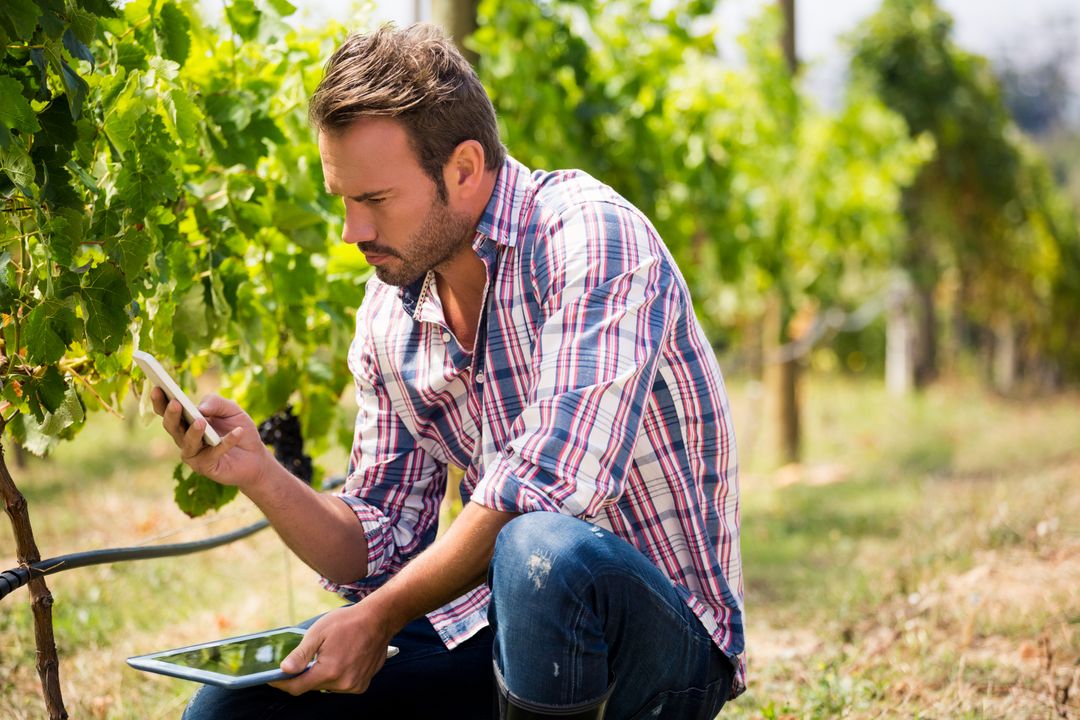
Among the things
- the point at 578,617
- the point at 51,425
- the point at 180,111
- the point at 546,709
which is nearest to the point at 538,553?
the point at 578,617

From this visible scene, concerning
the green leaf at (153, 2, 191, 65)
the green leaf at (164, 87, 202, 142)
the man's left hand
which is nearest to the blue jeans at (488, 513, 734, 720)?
the man's left hand

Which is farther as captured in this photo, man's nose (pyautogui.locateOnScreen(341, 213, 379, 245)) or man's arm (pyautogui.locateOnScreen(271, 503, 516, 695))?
man's nose (pyautogui.locateOnScreen(341, 213, 379, 245))

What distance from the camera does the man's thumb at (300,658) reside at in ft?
5.71

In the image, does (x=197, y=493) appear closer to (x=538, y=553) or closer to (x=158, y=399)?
(x=158, y=399)

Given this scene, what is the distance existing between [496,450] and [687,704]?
0.53m

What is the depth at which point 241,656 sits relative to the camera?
192 cm

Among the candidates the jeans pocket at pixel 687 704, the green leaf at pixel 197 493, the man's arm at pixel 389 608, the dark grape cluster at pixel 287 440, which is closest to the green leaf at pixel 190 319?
the green leaf at pixel 197 493

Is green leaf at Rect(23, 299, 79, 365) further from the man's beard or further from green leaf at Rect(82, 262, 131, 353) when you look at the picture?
the man's beard

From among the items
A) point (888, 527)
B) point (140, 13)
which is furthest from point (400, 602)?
point (888, 527)

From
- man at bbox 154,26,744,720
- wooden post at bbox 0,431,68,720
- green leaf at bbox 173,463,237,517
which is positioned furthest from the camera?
green leaf at bbox 173,463,237,517

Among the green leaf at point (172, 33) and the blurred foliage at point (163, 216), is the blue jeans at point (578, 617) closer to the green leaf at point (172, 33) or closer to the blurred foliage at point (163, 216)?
the blurred foliage at point (163, 216)

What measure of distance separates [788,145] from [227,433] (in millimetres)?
6787

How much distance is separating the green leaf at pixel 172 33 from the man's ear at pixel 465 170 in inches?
20.8

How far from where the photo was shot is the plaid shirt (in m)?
1.82
